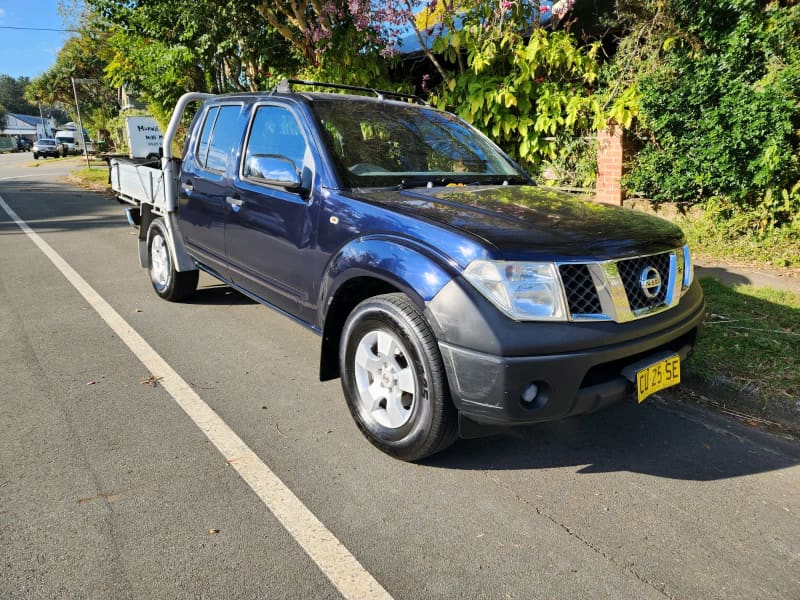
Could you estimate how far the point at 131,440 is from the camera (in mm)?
3211

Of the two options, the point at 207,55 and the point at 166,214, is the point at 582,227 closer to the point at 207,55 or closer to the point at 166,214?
the point at 166,214

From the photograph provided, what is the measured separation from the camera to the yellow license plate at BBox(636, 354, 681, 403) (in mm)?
2736

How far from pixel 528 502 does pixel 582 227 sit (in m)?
1.31

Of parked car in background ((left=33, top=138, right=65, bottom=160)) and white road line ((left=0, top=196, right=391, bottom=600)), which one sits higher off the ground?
parked car in background ((left=33, top=138, right=65, bottom=160))

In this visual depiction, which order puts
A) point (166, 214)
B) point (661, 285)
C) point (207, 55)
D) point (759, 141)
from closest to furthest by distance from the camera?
point (661, 285)
point (166, 214)
point (759, 141)
point (207, 55)

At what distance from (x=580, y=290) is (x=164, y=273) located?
14.6 feet

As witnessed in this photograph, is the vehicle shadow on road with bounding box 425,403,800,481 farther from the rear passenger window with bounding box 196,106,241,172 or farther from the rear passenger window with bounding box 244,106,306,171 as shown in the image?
the rear passenger window with bounding box 196,106,241,172

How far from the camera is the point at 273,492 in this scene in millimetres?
2760

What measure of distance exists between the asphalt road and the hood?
112cm

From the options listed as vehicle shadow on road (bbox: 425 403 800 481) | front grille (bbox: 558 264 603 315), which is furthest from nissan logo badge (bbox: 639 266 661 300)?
vehicle shadow on road (bbox: 425 403 800 481)

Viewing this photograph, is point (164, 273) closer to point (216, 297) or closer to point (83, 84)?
point (216, 297)

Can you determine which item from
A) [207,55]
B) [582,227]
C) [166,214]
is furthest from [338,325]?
[207,55]

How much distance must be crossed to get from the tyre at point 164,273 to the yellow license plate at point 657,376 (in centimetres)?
427

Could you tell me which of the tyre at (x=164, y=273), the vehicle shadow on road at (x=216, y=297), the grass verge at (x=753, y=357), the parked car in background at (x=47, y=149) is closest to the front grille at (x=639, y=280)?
the grass verge at (x=753, y=357)
